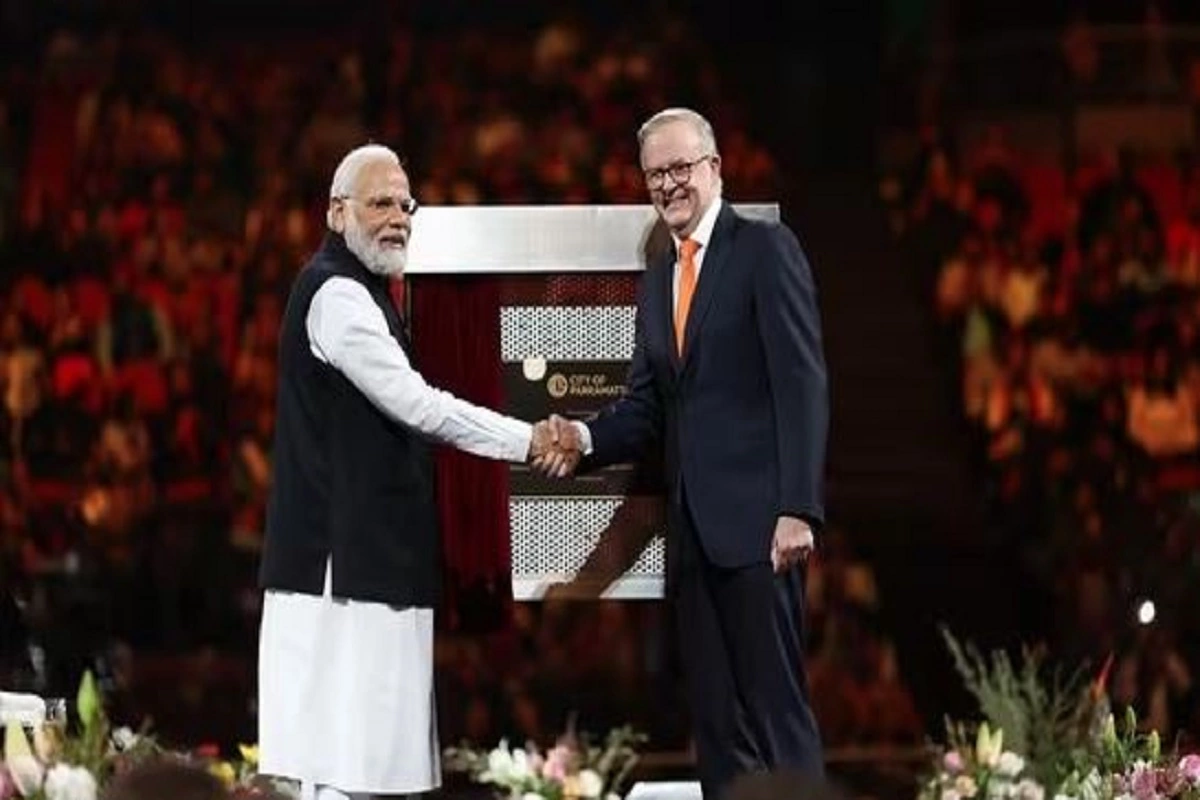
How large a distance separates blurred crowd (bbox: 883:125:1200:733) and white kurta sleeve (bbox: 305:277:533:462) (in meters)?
3.64

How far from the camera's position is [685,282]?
4535 millimetres

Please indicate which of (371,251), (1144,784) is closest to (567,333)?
(371,251)

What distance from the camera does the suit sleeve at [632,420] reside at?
4641 millimetres

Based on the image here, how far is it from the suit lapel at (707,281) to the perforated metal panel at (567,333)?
1.40 ft

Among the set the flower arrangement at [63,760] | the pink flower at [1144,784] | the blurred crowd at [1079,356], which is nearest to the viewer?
the flower arrangement at [63,760]

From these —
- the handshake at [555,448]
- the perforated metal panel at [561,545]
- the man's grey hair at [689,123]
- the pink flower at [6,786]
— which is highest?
the man's grey hair at [689,123]

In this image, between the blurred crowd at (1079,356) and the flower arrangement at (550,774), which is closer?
the flower arrangement at (550,774)

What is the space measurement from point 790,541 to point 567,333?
2.41 ft

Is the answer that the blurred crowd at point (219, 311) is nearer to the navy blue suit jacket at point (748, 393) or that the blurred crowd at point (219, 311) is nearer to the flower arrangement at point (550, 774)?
the navy blue suit jacket at point (748, 393)

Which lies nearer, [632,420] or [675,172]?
[675,172]

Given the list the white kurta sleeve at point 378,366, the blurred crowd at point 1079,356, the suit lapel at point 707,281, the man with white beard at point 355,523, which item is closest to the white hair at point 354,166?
the man with white beard at point 355,523

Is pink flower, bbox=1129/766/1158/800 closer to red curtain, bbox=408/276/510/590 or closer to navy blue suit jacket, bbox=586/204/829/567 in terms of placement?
navy blue suit jacket, bbox=586/204/829/567

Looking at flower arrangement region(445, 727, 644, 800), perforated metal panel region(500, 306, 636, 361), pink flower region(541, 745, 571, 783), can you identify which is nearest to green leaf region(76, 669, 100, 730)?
flower arrangement region(445, 727, 644, 800)

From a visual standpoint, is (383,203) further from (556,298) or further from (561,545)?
(561,545)
